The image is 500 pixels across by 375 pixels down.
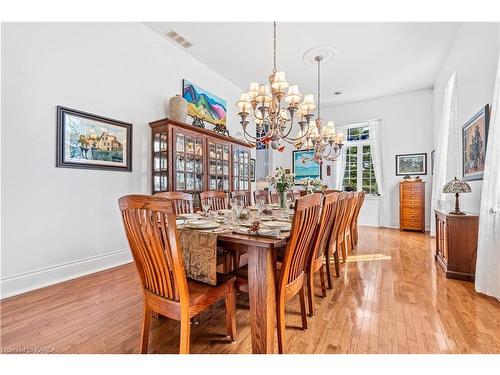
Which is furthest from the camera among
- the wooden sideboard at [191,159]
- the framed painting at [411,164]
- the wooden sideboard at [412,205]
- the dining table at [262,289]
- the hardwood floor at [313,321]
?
the framed painting at [411,164]

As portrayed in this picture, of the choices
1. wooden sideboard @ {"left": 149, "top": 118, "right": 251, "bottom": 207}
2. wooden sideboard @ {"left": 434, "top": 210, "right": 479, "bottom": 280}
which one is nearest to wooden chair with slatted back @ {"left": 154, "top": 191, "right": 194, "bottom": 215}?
wooden sideboard @ {"left": 149, "top": 118, "right": 251, "bottom": 207}

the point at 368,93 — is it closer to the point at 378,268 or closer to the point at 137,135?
the point at 378,268

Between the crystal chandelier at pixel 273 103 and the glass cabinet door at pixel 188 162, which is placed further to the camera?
Result: the glass cabinet door at pixel 188 162

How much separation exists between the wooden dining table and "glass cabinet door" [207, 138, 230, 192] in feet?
9.21

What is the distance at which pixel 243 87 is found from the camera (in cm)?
540

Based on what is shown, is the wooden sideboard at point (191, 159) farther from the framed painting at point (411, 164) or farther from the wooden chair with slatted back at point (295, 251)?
the framed painting at point (411, 164)

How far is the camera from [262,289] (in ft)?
4.25

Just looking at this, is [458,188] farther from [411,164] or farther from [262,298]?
[411,164]

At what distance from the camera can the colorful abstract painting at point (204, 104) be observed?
401 cm

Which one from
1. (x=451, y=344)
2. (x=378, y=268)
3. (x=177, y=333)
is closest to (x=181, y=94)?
(x=177, y=333)

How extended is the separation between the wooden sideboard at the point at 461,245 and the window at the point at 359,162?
3.59 meters

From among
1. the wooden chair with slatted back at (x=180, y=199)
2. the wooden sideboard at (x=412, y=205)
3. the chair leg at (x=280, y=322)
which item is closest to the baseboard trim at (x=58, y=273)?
the wooden chair with slatted back at (x=180, y=199)

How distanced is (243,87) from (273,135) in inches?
122
